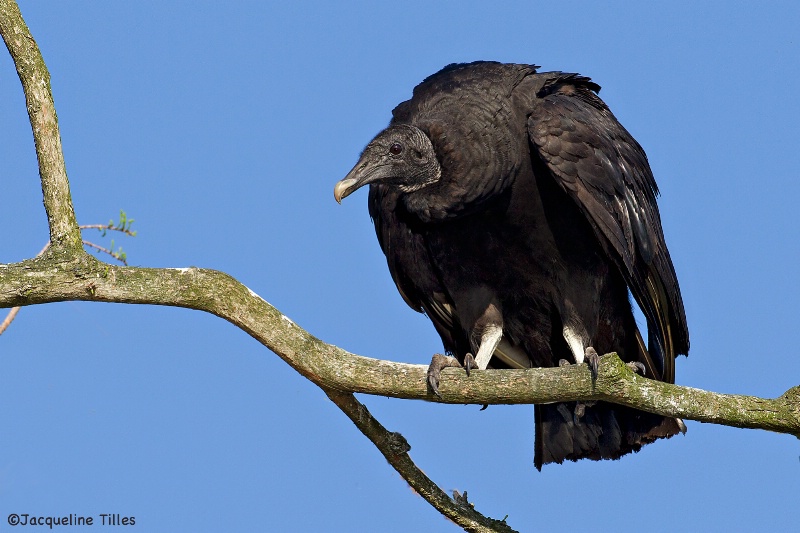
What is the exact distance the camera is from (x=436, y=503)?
4070 millimetres

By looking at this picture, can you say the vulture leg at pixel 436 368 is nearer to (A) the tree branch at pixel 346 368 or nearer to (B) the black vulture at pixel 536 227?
(A) the tree branch at pixel 346 368

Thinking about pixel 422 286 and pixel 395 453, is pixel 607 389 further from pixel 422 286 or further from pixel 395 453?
pixel 422 286

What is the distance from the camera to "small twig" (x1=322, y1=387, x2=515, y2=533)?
12.6 ft

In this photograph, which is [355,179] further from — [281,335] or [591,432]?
[591,432]

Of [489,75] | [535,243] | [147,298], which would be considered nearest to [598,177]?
[535,243]

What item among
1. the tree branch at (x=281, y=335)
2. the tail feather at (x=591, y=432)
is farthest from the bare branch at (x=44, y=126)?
the tail feather at (x=591, y=432)

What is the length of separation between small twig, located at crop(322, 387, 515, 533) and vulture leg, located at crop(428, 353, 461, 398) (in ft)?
1.05

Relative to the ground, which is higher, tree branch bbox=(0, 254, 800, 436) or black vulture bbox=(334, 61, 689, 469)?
black vulture bbox=(334, 61, 689, 469)

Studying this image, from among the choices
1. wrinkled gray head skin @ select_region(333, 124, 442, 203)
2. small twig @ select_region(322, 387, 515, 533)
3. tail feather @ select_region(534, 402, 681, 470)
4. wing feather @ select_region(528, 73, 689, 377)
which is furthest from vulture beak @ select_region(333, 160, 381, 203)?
tail feather @ select_region(534, 402, 681, 470)

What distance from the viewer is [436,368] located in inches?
151

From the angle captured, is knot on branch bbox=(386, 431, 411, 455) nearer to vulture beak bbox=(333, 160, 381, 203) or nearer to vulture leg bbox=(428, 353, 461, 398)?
vulture leg bbox=(428, 353, 461, 398)

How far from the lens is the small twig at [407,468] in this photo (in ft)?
12.6

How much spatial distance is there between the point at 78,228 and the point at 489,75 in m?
2.21

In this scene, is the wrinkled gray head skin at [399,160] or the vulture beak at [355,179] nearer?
the vulture beak at [355,179]
